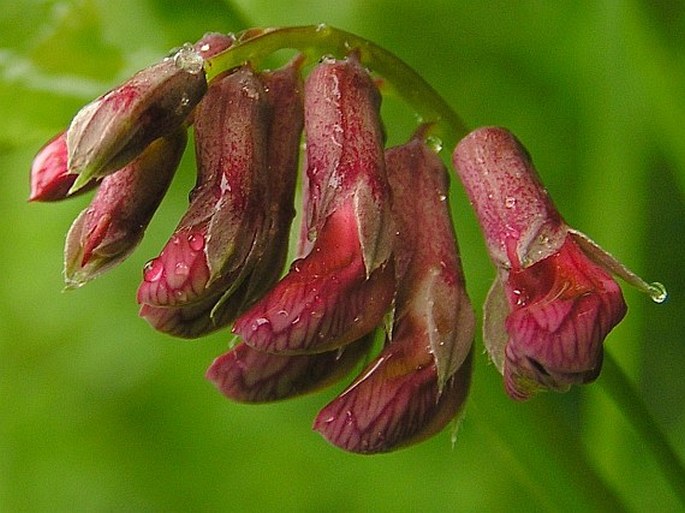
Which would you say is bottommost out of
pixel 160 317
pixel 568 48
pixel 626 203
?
pixel 626 203

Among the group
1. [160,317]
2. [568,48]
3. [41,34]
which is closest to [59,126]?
[41,34]

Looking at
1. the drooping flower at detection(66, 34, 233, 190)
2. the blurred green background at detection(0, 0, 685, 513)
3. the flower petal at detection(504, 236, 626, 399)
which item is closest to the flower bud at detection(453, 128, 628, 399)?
the flower petal at detection(504, 236, 626, 399)

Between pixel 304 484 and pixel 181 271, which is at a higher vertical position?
pixel 181 271

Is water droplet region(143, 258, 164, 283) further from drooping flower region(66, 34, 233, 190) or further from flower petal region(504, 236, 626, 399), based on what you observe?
flower petal region(504, 236, 626, 399)

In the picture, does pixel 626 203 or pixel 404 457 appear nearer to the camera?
pixel 626 203

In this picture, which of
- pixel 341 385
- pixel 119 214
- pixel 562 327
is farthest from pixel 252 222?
pixel 341 385

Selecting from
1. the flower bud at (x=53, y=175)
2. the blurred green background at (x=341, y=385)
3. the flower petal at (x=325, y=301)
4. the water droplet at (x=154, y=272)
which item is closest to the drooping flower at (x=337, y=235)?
the flower petal at (x=325, y=301)

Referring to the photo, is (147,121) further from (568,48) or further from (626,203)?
(568,48)

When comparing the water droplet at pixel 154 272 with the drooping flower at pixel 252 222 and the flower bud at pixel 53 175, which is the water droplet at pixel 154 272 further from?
the flower bud at pixel 53 175
